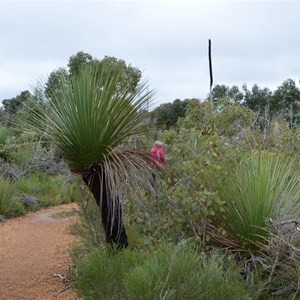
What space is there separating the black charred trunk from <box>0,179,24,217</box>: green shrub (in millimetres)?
7253

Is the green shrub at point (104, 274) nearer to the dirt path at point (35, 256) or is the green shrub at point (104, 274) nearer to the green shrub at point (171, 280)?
the green shrub at point (171, 280)

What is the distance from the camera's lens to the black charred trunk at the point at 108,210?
16.8 ft

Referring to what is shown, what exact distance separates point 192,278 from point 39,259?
497cm

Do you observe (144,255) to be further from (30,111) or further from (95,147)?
(30,111)

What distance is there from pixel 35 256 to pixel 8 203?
4.42 meters

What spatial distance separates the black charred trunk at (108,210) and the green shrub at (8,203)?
23.8ft

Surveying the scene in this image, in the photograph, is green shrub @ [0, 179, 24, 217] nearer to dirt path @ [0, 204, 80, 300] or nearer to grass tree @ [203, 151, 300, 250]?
dirt path @ [0, 204, 80, 300]

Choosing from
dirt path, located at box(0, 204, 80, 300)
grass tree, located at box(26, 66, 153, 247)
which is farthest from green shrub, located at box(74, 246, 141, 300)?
dirt path, located at box(0, 204, 80, 300)

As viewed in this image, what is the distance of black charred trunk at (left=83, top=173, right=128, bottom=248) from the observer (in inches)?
201

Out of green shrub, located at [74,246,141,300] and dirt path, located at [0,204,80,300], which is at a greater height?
green shrub, located at [74,246,141,300]

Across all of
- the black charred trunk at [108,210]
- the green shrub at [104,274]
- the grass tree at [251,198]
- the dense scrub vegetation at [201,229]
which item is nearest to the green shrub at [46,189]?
the dense scrub vegetation at [201,229]

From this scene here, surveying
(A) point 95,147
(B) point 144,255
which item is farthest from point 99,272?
(A) point 95,147

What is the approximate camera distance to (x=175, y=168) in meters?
5.54

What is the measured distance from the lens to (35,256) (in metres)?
8.35
